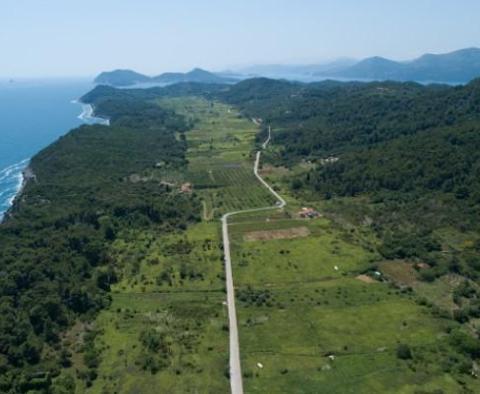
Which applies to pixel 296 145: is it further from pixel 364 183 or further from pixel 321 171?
pixel 364 183

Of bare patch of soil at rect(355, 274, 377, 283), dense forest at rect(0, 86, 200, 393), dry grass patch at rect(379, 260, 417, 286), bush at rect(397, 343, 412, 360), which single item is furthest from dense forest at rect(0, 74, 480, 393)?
bush at rect(397, 343, 412, 360)

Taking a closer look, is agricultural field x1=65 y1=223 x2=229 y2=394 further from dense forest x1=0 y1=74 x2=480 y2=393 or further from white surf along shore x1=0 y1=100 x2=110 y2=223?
white surf along shore x1=0 y1=100 x2=110 y2=223

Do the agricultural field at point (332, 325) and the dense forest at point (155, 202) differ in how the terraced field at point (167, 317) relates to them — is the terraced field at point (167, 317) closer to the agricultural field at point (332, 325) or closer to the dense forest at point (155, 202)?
the dense forest at point (155, 202)

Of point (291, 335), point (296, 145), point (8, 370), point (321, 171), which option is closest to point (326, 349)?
point (291, 335)

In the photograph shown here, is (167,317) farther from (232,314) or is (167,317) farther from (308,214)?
(308,214)

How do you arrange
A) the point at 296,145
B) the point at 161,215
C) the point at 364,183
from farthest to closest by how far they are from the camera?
1. the point at 296,145
2. the point at 364,183
3. the point at 161,215

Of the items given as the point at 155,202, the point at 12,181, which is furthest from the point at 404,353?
the point at 12,181
